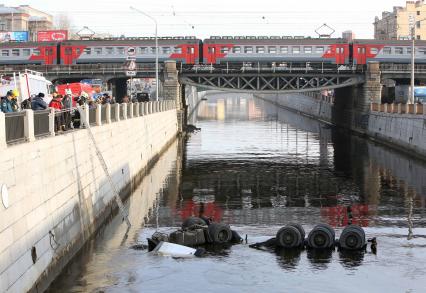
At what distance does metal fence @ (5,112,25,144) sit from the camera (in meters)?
16.0

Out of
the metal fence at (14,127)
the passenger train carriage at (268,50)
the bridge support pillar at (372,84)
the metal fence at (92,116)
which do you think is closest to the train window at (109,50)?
the passenger train carriage at (268,50)

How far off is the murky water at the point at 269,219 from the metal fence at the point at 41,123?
3753 mm

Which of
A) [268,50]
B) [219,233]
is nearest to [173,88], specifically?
[268,50]

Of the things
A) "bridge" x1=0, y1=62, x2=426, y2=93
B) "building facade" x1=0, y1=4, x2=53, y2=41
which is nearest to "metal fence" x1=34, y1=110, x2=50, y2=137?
"bridge" x1=0, y1=62, x2=426, y2=93

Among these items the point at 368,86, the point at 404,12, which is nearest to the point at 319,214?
the point at 368,86

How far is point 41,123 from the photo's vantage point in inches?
765

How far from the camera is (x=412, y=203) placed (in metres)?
32.7

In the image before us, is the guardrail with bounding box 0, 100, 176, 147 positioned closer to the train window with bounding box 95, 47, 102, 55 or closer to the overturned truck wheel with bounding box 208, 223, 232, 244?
the overturned truck wheel with bounding box 208, 223, 232, 244

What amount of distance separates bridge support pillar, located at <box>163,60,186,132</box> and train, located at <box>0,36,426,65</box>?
2.18 m

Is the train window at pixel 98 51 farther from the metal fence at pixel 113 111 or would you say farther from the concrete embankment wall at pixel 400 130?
the metal fence at pixel 113 111

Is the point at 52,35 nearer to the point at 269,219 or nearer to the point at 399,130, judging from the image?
the point at 399,130

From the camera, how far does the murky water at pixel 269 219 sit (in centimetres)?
1858

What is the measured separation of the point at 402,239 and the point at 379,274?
500 cm

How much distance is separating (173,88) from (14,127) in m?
68.0
